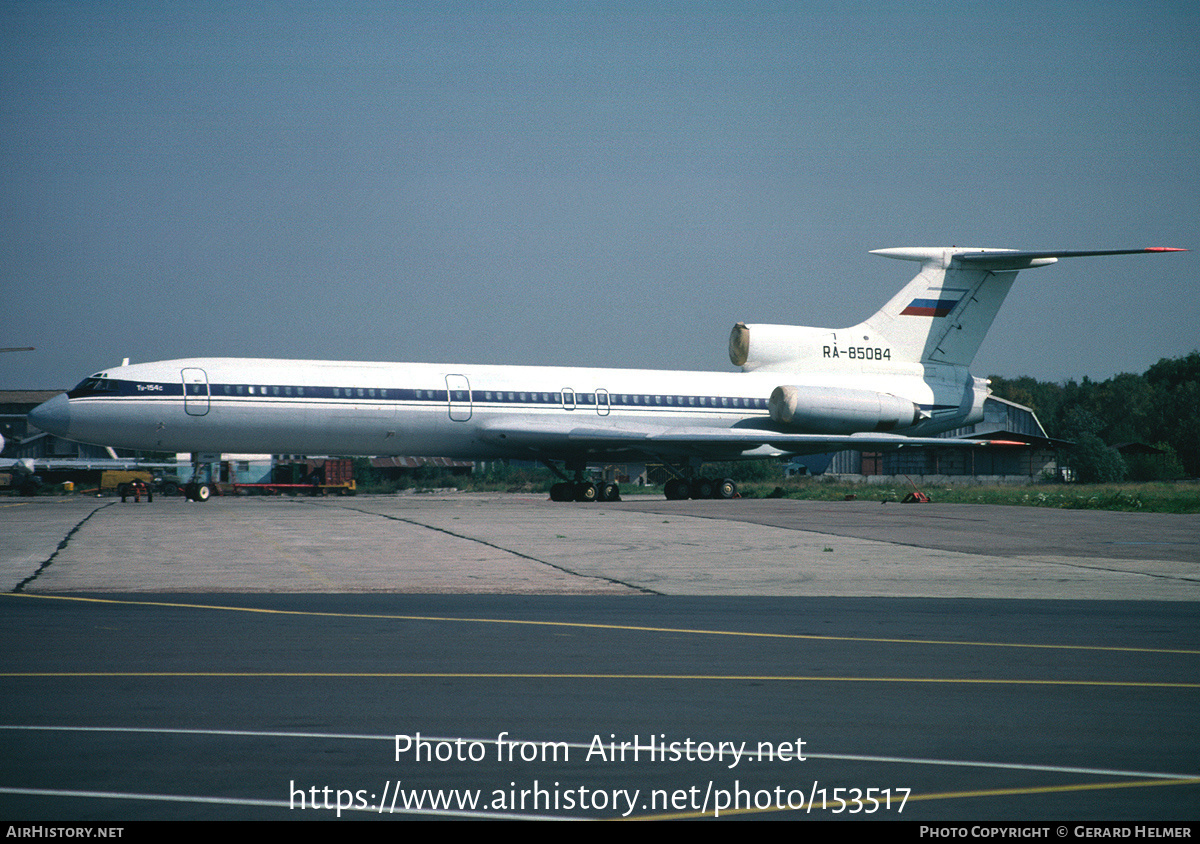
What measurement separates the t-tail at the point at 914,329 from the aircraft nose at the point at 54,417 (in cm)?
2152

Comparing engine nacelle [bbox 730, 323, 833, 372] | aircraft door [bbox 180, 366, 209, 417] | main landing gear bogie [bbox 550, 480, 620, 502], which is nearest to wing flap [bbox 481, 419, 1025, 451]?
main landing gear bogie [bbox 550, 480, 620, 502]

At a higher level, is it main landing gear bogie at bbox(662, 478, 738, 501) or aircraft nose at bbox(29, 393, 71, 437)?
aircraft nose at bbox(29, 393, 71, 437)

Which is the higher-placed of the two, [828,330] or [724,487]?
[828,330]

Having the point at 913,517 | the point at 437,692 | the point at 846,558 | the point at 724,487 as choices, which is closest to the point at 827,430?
the point at 724,487

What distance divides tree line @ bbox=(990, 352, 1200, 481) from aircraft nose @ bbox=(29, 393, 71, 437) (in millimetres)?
50467

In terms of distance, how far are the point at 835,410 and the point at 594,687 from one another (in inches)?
1193

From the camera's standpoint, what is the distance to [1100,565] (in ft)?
49.7

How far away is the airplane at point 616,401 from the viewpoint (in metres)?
30.5

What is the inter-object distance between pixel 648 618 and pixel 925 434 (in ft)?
104

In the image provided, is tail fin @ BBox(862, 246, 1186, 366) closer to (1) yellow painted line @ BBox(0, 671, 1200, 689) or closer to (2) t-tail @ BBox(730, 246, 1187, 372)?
(2) t-tail @ BBox(730, 246, 1187, 372)

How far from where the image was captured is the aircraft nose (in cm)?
3006

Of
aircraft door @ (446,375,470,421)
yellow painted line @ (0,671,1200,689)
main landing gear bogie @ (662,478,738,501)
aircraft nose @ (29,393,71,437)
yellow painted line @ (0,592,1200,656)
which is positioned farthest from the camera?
main landing gear bogie @ (662,478,738,501)

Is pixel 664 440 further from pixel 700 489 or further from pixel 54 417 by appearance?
pixel 54 417

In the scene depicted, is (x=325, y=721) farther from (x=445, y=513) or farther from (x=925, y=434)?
(x=925, y=434)
